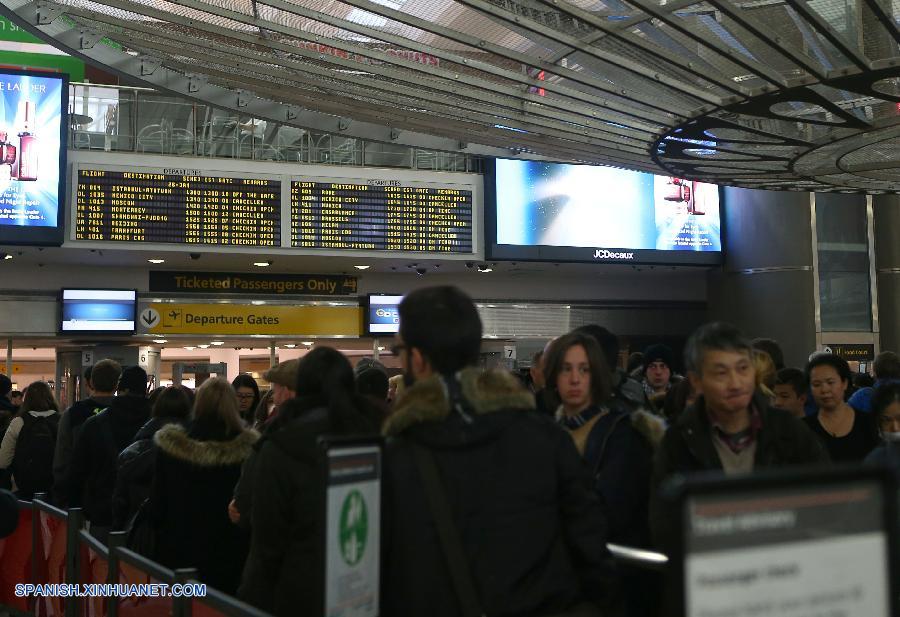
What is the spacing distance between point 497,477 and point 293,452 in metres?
1.02

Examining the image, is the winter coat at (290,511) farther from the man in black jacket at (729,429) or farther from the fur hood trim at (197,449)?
the fur hood trim at (197,449)

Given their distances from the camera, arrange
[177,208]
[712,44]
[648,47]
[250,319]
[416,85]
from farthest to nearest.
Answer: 1. [250,319]
2. [177,208]
3. [416,85]
4. [648,47]
5. [712,44]

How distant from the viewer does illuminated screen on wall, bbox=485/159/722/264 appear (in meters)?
13.8

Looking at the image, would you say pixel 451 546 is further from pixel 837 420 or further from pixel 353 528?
pixel 837 420

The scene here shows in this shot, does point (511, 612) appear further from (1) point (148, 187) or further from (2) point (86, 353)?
(2) point (86, 353)

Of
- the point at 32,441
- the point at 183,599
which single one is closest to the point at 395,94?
the point at 32,441

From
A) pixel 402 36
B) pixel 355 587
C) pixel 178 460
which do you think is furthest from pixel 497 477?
pixel 402 36

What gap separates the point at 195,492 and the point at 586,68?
14.9 feet

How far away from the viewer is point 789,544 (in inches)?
49.1

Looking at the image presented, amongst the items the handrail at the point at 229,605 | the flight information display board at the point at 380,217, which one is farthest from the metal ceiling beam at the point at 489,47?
the flight information display board at the point at 380,217

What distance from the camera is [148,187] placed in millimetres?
12406

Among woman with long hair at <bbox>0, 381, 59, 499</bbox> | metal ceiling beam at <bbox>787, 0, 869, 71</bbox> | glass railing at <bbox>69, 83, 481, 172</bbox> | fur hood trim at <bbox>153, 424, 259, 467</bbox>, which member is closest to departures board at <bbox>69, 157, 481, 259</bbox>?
glass railing at <bbox>69, 83, 481, 172</bbox>

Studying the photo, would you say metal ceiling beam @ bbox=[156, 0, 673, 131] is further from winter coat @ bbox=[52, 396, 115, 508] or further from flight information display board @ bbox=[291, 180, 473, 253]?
flight information display board @ bbox=[291, 180, 473, 253]

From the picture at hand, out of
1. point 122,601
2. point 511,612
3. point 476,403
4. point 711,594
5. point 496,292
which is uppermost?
point 496,292
